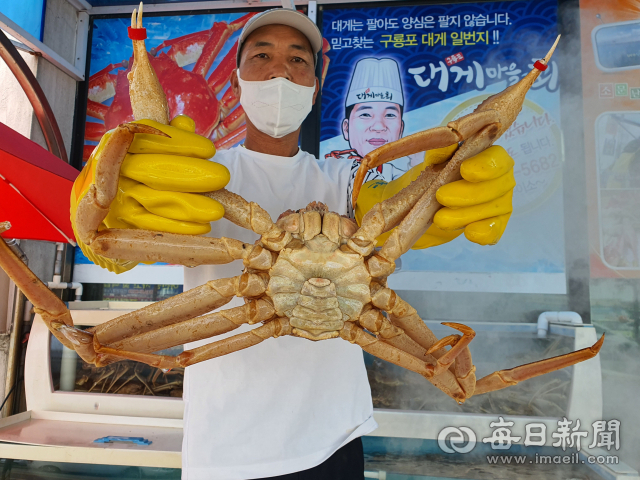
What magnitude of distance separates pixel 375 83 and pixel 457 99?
78 cm

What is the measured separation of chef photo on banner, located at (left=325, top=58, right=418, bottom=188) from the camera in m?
3.88

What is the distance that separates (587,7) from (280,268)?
13.7 ft

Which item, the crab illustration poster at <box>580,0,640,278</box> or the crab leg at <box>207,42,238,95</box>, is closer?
the crab illustration poster at <box>580,0,640,278</box>

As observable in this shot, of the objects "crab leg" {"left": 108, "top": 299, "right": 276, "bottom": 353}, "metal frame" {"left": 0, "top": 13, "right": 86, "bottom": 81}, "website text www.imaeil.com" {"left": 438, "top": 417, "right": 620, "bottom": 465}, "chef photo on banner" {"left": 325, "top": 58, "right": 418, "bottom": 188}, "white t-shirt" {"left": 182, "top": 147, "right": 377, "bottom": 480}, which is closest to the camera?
"crab leg" {"left": 108, "top": 299, "right": 276, "bottom": 353}

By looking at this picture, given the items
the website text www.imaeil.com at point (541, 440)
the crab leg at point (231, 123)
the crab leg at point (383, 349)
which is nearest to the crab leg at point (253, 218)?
the crab leg at point (383, 349)

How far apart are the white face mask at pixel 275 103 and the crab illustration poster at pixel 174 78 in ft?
7.23

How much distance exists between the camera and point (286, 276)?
1.32 metres

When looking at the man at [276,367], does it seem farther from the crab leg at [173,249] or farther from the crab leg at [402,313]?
the crab leg at [402,313]

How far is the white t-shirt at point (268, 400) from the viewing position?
155 cm

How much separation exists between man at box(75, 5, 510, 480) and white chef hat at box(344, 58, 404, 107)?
6.56 ft

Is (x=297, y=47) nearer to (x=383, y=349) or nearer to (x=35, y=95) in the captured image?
(x=383, y=349)

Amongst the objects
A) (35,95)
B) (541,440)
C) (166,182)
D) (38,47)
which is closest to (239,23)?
(38,47)

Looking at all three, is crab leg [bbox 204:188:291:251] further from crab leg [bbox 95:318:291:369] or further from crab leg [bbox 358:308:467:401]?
crab leg [bbox 358:308:467:401]

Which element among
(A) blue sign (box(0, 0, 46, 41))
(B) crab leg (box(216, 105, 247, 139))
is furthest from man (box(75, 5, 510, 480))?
(A) blue sign (box(0, 0, 46, 41))
